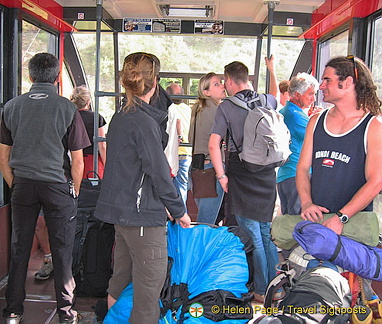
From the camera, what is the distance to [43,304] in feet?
11.1

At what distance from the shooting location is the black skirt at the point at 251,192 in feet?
10.7

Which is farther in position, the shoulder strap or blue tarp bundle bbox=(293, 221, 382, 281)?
the shoulder strap

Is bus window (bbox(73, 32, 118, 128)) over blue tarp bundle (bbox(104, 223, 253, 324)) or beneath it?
over

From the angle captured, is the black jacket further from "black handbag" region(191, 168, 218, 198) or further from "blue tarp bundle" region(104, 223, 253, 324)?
"black handbag" region(191, 168, 218, 198)

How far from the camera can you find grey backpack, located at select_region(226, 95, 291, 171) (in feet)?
10.0

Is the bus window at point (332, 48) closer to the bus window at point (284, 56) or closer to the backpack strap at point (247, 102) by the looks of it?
the bus window at point (284, 56)

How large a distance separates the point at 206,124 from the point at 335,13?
1.56 metres

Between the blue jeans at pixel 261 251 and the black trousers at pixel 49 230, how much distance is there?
124 centimetres

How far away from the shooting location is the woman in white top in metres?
3.66

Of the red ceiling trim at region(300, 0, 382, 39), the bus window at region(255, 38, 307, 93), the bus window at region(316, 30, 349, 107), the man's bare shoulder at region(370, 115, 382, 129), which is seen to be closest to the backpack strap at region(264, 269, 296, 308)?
the man's bare shoulder at region(370, 115, 382, 129)

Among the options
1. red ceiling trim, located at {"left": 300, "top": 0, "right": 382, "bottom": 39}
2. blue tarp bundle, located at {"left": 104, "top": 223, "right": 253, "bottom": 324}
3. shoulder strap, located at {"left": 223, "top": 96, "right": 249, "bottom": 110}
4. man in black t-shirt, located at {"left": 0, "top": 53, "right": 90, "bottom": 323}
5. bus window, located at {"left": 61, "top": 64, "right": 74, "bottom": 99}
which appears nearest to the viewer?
blue tarp bundle, located at {"left": 104, "top": 223, "right": 253, "bottom": 324}

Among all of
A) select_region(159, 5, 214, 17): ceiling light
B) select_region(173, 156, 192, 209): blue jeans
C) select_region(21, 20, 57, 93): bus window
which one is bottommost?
select_region(173, 156, 192, 209): blue jeans

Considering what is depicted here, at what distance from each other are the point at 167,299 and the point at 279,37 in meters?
3.52

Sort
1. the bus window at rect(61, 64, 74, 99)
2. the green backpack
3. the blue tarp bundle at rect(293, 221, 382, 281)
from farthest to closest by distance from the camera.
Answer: the bus window at rect(61, 64, 74, 99), the green backpack, the blue tarp bundle at rect(293, 221, 382, 281)
